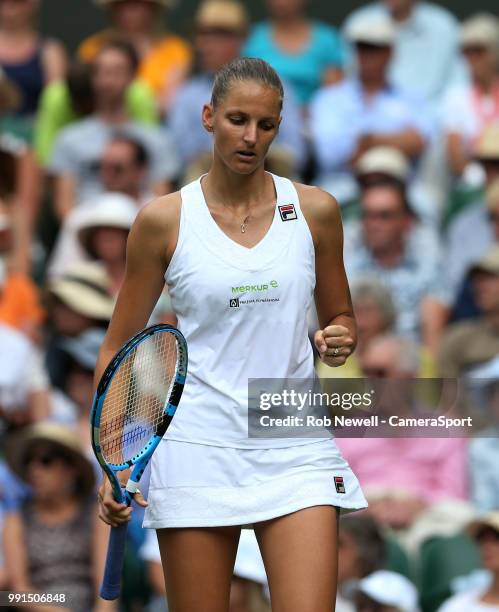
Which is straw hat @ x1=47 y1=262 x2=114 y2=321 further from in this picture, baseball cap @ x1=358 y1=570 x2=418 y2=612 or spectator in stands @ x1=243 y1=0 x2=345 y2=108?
spectator in stands @ x1=243 y1=0 x2=345 y2=108

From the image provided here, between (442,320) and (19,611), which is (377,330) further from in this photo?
(19,611)

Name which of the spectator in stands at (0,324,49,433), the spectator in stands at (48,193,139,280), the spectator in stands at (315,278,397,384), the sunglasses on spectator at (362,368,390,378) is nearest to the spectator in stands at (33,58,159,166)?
the spectator in stands at (48,193,139,280)

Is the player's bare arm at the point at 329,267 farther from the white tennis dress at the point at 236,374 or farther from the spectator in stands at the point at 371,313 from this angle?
the spectator in stands at the point at 371,313

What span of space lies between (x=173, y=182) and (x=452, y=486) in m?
2.73

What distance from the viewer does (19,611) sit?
19.0ft

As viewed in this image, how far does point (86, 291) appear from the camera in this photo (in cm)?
730

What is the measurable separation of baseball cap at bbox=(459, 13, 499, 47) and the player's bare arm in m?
5.06

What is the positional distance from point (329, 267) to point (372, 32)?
480cm

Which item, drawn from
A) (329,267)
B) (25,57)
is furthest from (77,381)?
(329,267)

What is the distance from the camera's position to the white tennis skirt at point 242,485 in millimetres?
3791

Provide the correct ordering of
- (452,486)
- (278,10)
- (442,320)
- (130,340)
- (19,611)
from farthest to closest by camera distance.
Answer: (278,10)
(442,320)
(452,486)
(19,611)
(130,340)

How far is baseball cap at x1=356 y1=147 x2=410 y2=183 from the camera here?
7.91m

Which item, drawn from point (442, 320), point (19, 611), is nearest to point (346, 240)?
point (442, 320)

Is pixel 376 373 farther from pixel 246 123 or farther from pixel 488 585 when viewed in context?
pixel 246 123
